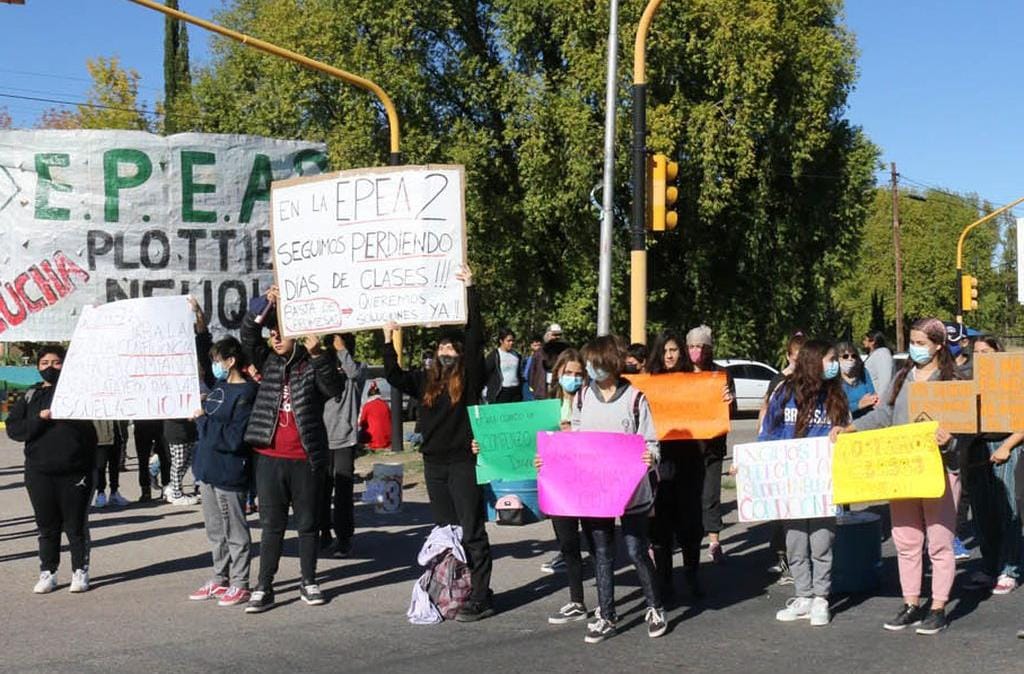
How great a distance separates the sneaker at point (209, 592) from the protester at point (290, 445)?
444 mm

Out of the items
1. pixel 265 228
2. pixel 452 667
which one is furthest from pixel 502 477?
pixel 265 228

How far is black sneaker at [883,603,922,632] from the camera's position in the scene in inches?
301

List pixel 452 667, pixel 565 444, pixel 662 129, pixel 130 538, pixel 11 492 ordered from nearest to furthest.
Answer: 1. pixel 452 667
2. pixel 565 444
3. pixel 130 538
4. pixel 11 492
5. pixel 662 129

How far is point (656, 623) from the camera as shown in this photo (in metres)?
7.61

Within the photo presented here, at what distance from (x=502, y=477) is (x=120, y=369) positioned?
8.84 ft

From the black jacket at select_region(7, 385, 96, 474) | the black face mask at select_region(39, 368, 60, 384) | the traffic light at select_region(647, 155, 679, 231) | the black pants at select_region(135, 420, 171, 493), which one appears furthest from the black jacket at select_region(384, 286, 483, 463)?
the black pants at select_region(135, 420, 171, 493)

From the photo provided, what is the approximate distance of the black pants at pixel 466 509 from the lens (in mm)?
8305

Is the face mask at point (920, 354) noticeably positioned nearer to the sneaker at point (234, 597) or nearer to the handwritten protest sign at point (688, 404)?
the handwritten protest sign at point (688, 404)

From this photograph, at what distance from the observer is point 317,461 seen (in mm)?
8500

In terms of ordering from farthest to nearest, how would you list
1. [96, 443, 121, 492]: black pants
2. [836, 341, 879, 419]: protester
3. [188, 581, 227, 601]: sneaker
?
[96, 443, 121, 492]: black pants → [836, 341, 879, 419]: protester → [188, 581, 227, 601]: sneaker

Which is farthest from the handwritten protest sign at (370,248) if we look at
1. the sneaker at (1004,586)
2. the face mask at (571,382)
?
the sneaker at (1004,586)

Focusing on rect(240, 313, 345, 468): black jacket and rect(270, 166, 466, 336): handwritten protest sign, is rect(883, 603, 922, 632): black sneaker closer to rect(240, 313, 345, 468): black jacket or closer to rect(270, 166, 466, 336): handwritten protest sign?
rect(270, 166, 466, 336): handwritten protest sign

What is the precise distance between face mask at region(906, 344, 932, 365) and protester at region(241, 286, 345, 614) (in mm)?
3573

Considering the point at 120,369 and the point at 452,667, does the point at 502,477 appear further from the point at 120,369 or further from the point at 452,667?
the point at 120,369
